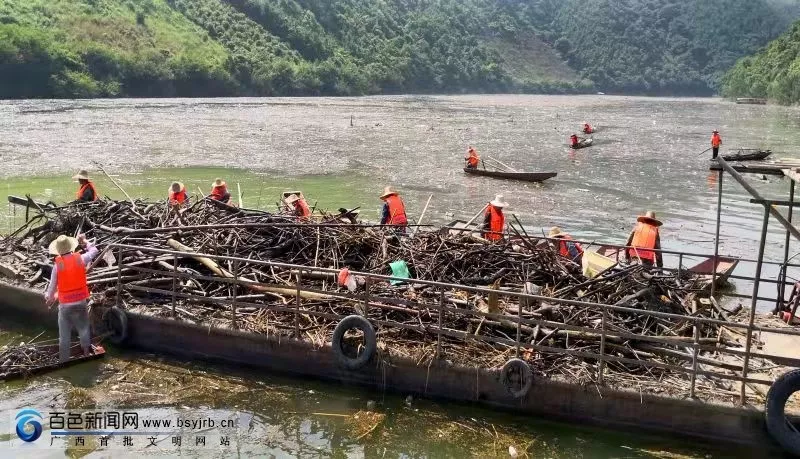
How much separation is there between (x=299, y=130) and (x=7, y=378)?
4326 cm

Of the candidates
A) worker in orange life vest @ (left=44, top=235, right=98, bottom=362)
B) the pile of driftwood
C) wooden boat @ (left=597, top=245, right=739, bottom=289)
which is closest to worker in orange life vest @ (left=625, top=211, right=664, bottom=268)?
wooden boat @ (left=597, top=245, right=739, bottom=289)

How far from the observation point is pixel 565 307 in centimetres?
896

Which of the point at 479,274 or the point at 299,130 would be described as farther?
the point at 299,130

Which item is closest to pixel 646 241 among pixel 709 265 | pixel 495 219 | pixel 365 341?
pixel 495 219

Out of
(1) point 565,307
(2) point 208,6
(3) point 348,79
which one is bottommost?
(1) point 565,307

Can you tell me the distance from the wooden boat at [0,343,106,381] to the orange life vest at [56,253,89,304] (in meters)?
0.89

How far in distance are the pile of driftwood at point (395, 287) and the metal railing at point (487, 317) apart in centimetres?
4

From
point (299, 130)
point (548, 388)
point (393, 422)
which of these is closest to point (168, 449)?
point (393, 422)

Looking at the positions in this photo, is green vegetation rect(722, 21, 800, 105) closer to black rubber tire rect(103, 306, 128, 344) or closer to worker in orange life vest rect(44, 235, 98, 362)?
black rubber tire rect(103, 306, 128, 344)

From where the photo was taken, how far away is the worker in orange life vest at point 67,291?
8.69 m

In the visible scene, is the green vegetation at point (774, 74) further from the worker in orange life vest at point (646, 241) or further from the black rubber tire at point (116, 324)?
the black rubber tire at point (116, 324)

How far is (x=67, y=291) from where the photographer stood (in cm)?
876

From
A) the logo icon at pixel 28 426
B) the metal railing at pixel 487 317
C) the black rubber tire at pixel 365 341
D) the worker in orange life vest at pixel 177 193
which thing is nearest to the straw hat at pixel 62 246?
the metal railing at pixel 487 317

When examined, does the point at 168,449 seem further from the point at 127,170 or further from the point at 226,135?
the point at 226,135
